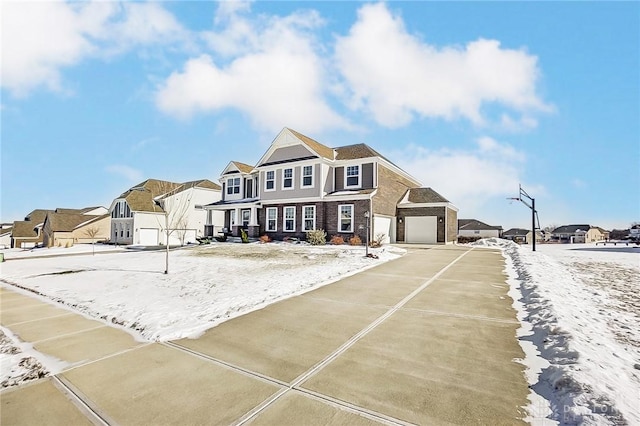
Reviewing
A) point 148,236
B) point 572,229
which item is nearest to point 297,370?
point 148,236

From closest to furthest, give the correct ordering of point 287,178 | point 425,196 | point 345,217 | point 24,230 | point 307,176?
point 345,217 → point 307,176 → point 287,178 → point 425,196 → point 24,230

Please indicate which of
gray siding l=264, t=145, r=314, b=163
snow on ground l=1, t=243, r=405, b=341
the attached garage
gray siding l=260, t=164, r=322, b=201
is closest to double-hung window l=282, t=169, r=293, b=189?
gray siding l=260, t=164, r=322, b=201

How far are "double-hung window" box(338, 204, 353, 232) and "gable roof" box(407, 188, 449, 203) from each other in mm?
7667

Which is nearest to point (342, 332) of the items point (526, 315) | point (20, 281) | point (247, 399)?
point (247, 399)

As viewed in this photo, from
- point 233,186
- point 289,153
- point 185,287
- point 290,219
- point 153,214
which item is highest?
point 289,153

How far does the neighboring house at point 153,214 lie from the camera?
3569cm

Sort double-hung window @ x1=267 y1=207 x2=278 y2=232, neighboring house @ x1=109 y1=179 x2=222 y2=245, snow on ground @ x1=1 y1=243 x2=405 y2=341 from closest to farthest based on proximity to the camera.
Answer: snow on ground @ x1=1 y1=243 x2=405 y2=341, double-hung window @ x1=267 y1=207 x2=278 y2=232, neighboring house @ x1=109 y1=179 x2=222 y2=245

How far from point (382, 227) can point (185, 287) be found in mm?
17387

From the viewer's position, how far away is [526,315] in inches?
240

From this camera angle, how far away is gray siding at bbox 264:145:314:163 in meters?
25.2

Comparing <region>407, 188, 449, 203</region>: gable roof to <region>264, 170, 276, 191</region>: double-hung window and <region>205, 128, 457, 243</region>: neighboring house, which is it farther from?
<region>264, 170, 276, 191</region>: double-hung window

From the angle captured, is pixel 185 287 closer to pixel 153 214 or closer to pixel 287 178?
pixel 287 178

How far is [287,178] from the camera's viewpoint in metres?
25.7

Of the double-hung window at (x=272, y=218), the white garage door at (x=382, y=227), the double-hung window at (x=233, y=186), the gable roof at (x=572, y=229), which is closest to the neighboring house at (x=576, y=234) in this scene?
the gable roof at (x=572, y=229)
